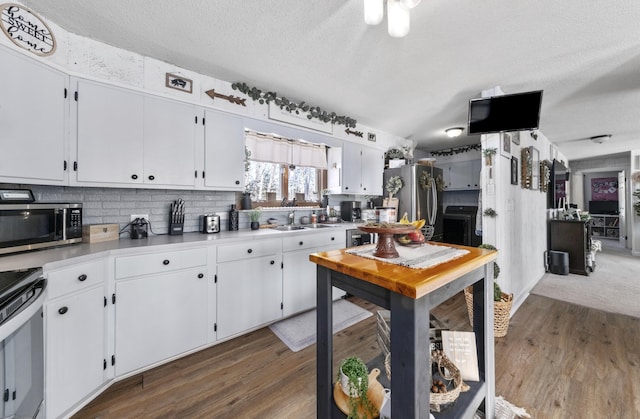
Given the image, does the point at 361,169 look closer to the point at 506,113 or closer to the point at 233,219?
the point at 506,113

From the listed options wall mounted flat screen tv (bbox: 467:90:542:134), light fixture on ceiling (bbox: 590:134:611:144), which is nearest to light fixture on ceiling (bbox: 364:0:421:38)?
wall mounted flat screen tv (bbox: 467:90:542:134)

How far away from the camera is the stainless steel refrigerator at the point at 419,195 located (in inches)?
150

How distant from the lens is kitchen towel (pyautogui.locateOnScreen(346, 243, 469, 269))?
3.63 ft

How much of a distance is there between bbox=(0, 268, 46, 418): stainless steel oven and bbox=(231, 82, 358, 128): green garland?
2.19 m

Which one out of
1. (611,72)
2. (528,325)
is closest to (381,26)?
(611,72)

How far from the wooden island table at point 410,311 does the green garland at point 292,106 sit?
2.16 meters

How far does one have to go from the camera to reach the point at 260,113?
281 centimetres

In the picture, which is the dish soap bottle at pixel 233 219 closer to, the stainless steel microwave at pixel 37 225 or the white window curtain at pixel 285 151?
the white window curtain at pixel 285 151

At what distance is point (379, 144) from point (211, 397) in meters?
3.94

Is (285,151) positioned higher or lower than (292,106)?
lower

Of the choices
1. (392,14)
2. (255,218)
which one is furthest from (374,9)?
(255,218)

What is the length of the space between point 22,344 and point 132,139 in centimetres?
147

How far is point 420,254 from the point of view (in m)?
1.27

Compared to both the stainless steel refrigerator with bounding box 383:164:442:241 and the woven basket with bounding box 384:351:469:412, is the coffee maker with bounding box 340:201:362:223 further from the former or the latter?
the woven basket with bounding box 384:351:469:412
